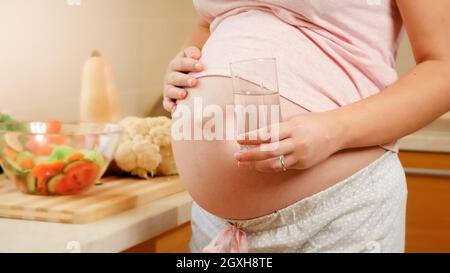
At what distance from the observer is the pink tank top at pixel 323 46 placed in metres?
1.01

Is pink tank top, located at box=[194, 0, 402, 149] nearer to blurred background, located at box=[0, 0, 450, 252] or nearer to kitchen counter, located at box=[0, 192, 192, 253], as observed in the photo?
kitchen counter, located at box=[0, 192, 192, 253]

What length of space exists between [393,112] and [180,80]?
12.4 inches

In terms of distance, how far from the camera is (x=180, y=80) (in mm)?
1070

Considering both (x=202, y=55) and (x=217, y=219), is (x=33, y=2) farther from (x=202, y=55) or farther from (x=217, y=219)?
(x=217, y=219)

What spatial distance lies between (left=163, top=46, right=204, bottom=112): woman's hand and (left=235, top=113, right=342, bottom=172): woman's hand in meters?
0.21

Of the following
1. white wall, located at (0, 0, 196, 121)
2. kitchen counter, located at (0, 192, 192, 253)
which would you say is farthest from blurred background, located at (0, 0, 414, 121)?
kitchen counter, located at (0, 192, 192, 253)

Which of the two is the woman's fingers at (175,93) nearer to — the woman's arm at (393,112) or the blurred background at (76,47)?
the woman's arm at (393,112)

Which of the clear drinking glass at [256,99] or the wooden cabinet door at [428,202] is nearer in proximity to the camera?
the clear drinking glass at [256,99]

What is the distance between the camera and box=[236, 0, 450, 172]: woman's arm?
0.88 meters

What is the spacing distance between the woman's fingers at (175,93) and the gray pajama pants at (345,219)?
204 mm

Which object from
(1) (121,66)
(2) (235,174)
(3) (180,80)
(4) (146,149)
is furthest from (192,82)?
(1) (121,66)

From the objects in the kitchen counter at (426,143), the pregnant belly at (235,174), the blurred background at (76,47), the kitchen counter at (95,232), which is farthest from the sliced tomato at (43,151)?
the kitchen counter at (426,143)
